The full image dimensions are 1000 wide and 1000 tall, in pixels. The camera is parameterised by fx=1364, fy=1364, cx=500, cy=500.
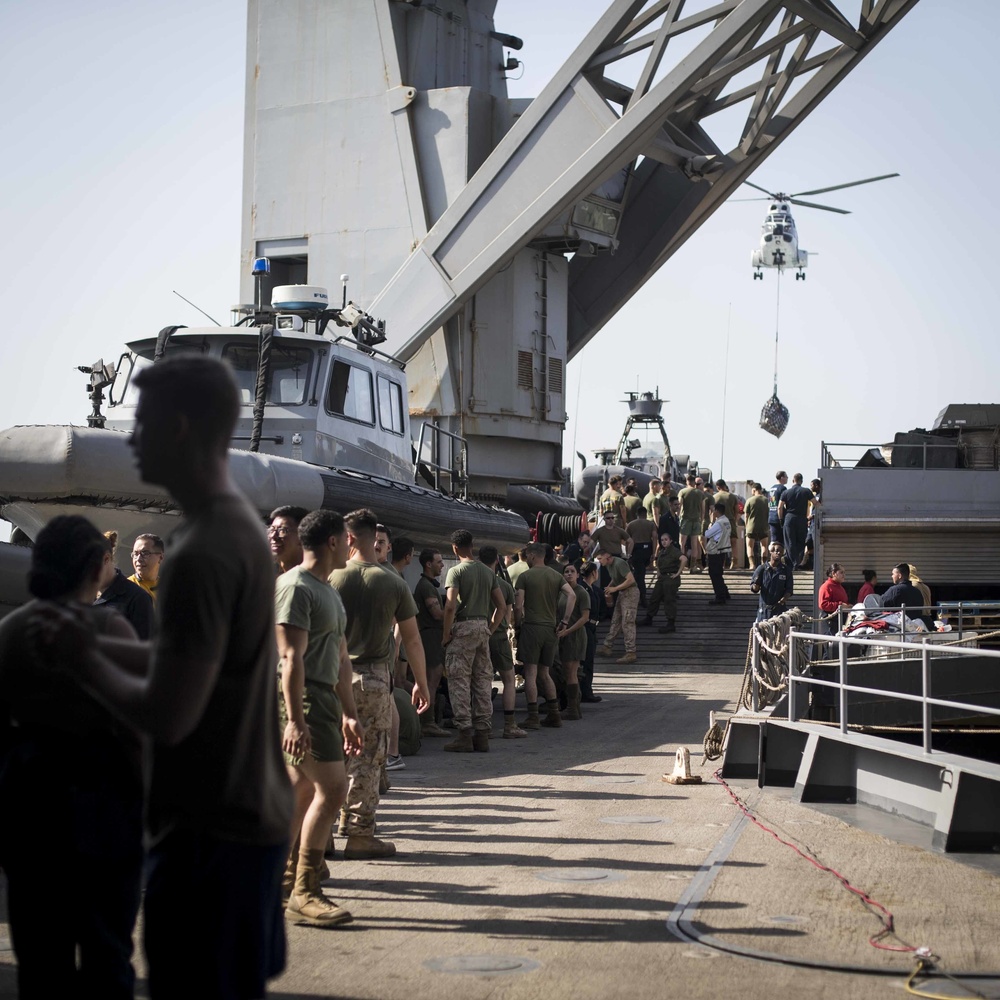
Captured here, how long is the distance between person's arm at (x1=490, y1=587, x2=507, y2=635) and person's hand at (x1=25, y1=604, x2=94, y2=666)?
903 centimetres

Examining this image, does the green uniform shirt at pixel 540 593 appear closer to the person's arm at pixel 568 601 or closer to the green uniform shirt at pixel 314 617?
the person's arm at pixel 568 601

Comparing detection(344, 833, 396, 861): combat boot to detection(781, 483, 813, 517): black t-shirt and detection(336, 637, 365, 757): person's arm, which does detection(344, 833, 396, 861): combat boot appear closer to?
detection(336, 637, 365, 757): person's arm

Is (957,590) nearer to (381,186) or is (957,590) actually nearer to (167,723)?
(381,186)

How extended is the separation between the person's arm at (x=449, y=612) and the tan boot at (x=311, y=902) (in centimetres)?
540

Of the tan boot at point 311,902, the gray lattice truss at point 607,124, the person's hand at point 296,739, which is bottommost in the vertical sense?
the tan boot at point 311,902

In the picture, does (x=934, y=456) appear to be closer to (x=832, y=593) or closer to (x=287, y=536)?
(x=832, y=593)

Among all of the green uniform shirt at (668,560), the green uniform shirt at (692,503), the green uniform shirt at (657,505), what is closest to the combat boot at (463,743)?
the green uniform shirt at (668,560)

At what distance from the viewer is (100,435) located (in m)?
10.1

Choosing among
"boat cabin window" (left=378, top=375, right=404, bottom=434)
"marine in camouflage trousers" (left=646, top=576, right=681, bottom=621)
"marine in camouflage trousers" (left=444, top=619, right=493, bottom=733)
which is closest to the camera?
"marine in camouflage trousers" (left=444, top=619, right=493, bottom=733)

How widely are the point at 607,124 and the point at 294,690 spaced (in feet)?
56.1

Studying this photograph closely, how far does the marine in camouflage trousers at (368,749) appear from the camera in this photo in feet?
21.9

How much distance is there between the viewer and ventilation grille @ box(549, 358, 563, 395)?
23.5m

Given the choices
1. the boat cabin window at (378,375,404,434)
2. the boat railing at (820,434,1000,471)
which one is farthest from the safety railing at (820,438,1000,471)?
the boat cabin window at (378,375,404,434)

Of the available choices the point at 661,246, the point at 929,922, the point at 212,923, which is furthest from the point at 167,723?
the point at 661,246
